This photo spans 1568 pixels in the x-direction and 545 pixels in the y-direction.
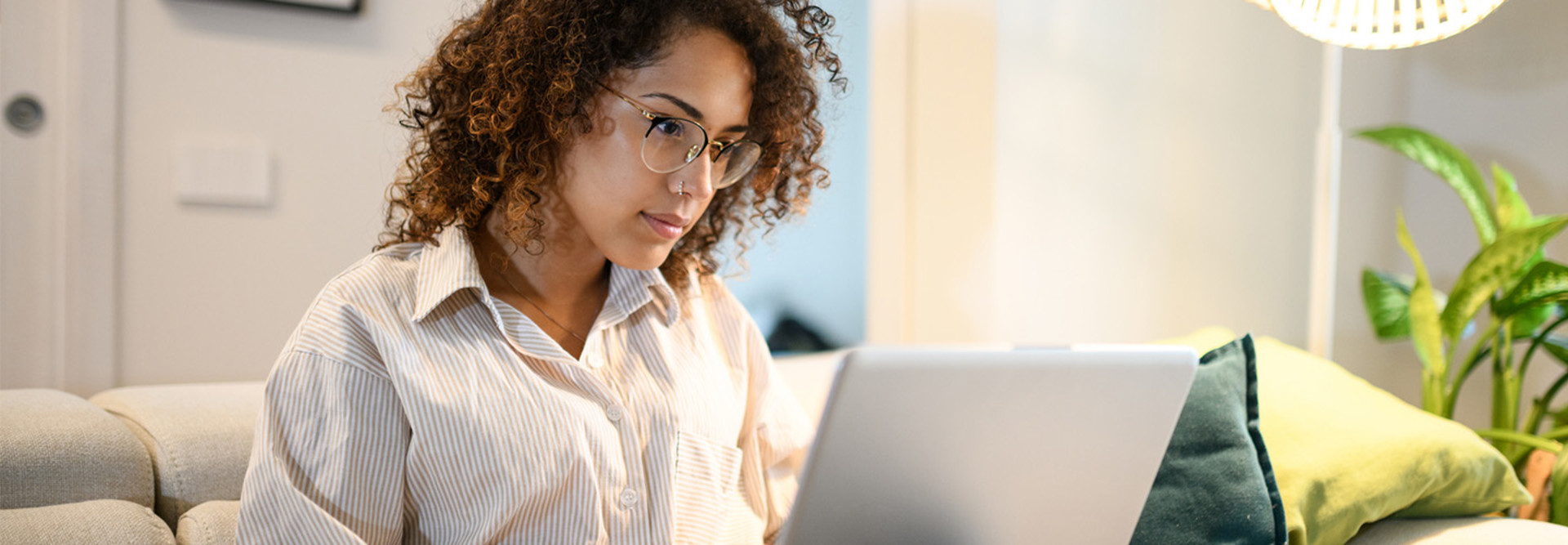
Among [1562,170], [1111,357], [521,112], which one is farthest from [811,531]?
[1562,170]

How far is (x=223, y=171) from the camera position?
1.67 meters

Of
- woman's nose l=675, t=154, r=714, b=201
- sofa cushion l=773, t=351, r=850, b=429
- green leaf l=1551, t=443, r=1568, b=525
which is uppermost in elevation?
woman's nose l=675, t=154, r=714, b=201

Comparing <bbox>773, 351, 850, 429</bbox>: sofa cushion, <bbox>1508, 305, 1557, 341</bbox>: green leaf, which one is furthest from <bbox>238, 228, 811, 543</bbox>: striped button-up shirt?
<bbox>1508, 305, 1557, 341</bbox>: green leaf

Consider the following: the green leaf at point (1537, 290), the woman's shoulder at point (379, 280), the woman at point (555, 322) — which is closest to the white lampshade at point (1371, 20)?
the woman at point (555, 322)

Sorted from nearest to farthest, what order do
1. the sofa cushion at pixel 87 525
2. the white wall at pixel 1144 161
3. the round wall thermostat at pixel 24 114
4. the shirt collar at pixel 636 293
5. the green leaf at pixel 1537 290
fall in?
the sofa cushion at pixel 87 525 → the shirt collar at pixel 636 293 → the round wall thermostat at pixel 24 114 → the green leaf at pixel 1537 290 → the white wall at pixel 1144 161

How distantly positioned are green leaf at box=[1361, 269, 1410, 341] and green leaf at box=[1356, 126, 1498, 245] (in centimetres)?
18

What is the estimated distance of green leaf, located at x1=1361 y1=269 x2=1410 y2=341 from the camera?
2139 millimetres

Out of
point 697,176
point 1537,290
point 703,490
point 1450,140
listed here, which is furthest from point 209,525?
point 1450,140

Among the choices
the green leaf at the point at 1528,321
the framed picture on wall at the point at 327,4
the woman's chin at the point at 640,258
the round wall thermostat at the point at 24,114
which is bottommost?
the green leaf at the point at 1528,321

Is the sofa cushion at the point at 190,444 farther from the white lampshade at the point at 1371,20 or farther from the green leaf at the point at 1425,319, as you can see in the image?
the green leaf at the point at 1425,319

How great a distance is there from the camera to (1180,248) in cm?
258

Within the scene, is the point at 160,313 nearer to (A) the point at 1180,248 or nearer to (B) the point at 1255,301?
(A) the point at 1180,248

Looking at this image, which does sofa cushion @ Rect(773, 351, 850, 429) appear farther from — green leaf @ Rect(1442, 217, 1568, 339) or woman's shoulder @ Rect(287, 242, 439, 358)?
green leaf @ Rect(1442, 217, 1568, 339)

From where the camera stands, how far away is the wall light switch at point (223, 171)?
5.40 feet
